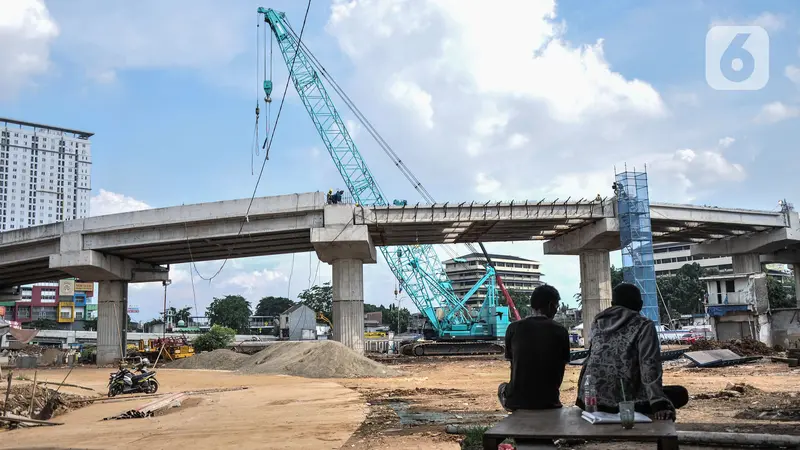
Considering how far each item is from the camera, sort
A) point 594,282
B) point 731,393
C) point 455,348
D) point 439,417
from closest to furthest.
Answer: point 439,417 → point 731,393 → point 594,282 → point 455,348

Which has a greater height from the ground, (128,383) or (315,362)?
(128,383)

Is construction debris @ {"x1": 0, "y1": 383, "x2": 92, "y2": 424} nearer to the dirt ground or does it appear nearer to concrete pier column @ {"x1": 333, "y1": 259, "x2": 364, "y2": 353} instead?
the dirt ground

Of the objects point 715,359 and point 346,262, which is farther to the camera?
point 346,262

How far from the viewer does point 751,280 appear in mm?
36469

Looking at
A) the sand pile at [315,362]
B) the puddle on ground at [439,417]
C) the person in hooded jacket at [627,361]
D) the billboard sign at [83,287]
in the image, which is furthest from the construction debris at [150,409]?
the billboard sign at [83,287]

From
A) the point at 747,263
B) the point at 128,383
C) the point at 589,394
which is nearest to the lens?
the point at 589,394

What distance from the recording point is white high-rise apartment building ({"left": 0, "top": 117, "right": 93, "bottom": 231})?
154875 mm

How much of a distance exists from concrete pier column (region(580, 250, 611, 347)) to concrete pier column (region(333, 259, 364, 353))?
1445cm

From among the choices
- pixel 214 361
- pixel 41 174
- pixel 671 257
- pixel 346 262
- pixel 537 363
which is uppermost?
pixel 41 174

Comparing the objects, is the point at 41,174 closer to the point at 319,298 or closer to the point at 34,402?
the point at 319,298

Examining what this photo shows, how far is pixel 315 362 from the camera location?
27734 millimetres

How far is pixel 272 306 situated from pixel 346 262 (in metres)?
103

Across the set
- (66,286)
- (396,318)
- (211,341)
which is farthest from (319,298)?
(211,341)

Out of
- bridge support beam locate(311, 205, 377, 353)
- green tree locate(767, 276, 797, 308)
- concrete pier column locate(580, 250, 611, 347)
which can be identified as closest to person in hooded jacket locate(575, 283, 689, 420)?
bridge support beam locate(311, 205, 377, 353)
